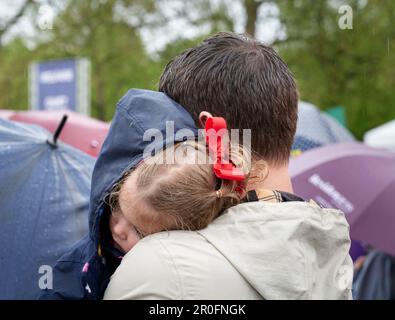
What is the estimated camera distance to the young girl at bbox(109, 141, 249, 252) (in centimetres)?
149

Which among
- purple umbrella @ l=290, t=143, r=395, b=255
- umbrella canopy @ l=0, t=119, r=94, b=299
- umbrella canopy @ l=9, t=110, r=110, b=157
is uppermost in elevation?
umbrella canopy @ l=0, t=119, r=94, b=299

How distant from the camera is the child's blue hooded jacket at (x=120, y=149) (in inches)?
62.8

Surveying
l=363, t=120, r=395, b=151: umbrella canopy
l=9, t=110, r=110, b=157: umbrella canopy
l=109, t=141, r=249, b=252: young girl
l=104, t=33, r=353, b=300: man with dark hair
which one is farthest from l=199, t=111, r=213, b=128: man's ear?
l=363, t=120, r=395, b=151: umbrella canopy

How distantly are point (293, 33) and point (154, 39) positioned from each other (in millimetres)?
2736

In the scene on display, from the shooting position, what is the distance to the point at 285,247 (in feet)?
4.68

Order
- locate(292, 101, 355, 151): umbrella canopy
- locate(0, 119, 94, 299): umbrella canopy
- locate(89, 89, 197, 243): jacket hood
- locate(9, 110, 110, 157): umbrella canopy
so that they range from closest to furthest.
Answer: locate(89, 89, 197, 243): jacket hood
locate(0, 119, 94, 299): umbrella canopy
locate(9, 110, 110, 157): umbrella canopy
locate(292, 101, 355, 151): umbrella canopy

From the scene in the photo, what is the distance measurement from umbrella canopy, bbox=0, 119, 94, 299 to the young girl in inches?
28.0

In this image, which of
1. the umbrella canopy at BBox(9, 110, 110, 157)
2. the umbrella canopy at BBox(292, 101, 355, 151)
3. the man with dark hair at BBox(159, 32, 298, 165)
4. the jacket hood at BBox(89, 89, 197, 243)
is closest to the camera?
the jacket hood at BBox(89, 89, 197, 243)

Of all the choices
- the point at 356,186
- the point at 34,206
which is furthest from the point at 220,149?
the point at 356,186

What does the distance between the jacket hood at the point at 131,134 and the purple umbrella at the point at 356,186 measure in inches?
96.1

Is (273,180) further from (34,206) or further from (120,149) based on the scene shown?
(34,206)

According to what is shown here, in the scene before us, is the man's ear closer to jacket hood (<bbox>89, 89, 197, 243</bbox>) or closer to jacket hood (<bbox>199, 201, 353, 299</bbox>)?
jacket hood (<bbox>89, 89, 197, 243</bbox>)
